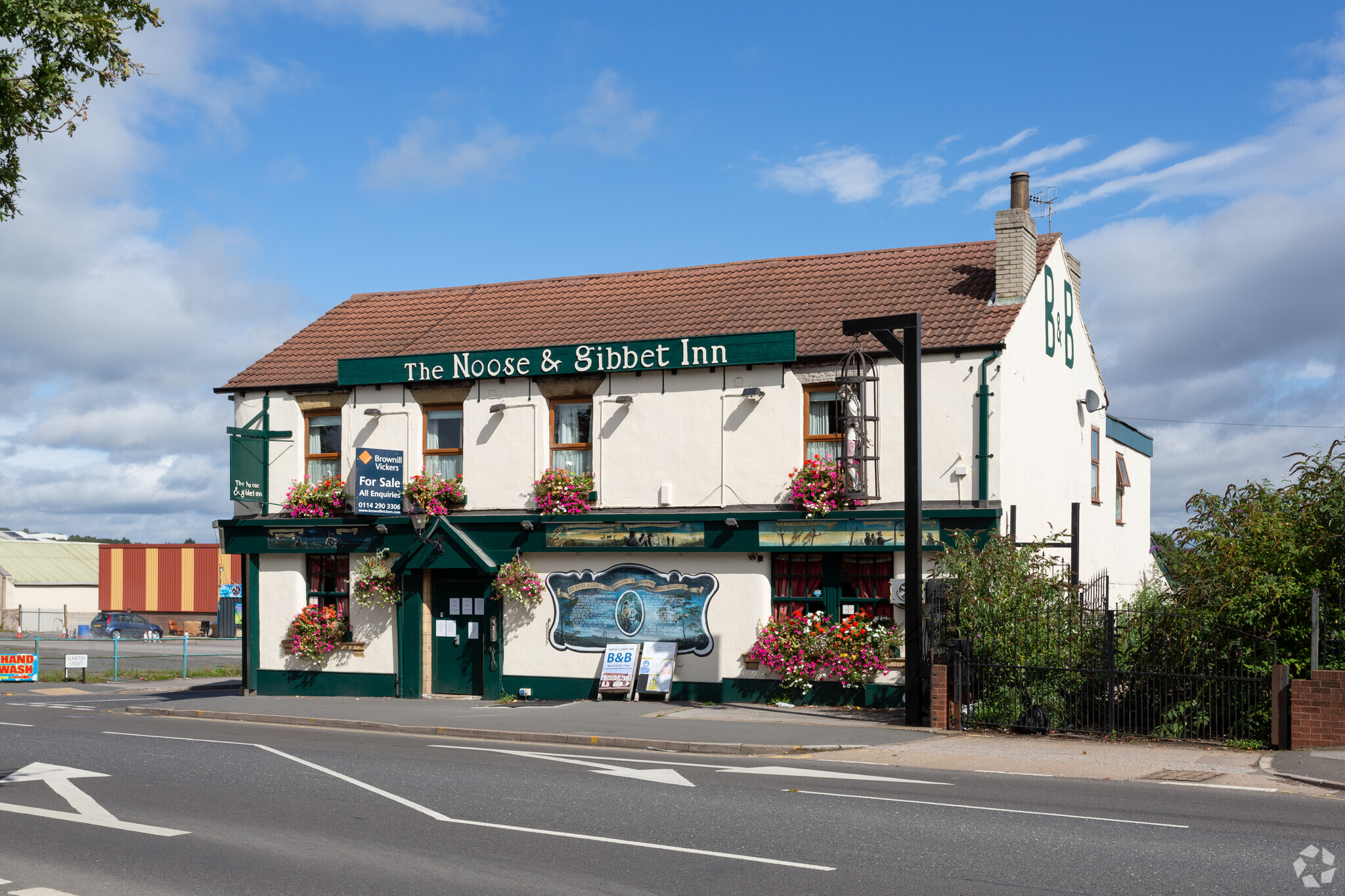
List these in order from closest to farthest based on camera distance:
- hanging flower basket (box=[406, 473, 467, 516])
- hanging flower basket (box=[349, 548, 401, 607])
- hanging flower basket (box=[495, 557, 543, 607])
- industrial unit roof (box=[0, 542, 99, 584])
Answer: hanging flower basket (box=[495, 557, 543, 607])
hanging flower basket (box=[406, 473, 467, 516])
hanging flower basket (box=[349, 548, 401, 607])
industrial unit roof (box=[0, 542, 99, 584])

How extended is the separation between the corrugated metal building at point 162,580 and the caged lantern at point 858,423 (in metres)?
55.3

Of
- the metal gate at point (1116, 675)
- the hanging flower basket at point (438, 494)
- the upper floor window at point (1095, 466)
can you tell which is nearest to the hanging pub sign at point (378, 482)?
the hanging flower basket at point (438, 494)

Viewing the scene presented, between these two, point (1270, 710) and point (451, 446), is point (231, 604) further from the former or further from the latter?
point (1270, 710)

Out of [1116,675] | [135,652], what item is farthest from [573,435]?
[135,652]

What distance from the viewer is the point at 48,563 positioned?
3071 inches

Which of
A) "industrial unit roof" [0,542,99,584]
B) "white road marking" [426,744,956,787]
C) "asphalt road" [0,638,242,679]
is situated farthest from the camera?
"industrial unit roof" [0,542,99,584]

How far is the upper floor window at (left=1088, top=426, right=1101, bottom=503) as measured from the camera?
84.2 ft

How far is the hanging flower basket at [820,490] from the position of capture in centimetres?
2019

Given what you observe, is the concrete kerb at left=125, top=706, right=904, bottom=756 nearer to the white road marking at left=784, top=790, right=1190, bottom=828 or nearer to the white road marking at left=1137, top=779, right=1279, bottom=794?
the white road marking at left=784, top=790, right=1190, bottom=828

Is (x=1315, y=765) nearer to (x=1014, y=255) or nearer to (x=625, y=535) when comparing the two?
(x=1014, y=255)

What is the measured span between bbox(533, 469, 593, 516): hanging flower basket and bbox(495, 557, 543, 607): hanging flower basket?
3.72 feet

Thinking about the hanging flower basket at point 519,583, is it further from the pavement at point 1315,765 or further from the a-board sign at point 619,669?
the pavement at point 1315,765

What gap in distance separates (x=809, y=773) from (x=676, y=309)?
1233 centimetres

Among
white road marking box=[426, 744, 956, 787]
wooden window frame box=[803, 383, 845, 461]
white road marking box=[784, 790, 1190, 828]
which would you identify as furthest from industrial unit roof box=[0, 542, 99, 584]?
white road marking box=[784, 790, 1190, 828]
